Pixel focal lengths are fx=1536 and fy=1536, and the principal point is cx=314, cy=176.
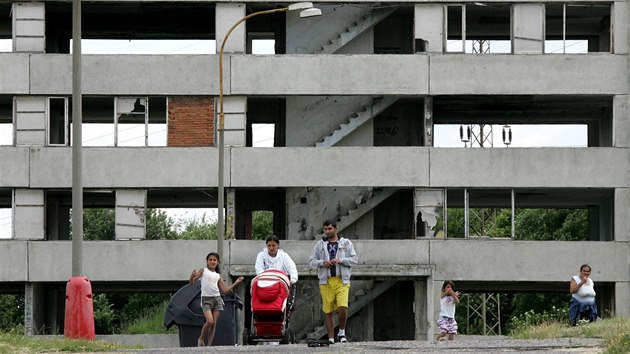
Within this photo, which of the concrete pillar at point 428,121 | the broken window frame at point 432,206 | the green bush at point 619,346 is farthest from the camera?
the concrete pillar at point 428,121

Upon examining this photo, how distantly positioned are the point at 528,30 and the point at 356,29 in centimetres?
511

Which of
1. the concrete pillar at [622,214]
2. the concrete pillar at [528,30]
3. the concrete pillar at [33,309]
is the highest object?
the concrete pillar at [528,30]

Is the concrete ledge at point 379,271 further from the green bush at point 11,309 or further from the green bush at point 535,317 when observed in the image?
the green bush at point 11,309

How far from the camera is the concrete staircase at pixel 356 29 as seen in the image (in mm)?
45938

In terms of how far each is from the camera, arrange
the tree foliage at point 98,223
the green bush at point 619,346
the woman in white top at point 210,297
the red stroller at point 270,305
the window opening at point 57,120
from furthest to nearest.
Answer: the tree foliage at point 98,223 → the window opening at point 57,120 → the woman in white top at point 210,297 → the red stroller at point 270,305 → the green bush at point 619,346

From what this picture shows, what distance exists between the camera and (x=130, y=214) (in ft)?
149

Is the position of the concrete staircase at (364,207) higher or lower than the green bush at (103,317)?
higher

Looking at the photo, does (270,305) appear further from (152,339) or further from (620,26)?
(620,26)

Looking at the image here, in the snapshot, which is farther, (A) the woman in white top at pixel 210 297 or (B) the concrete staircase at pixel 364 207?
(B) the concrete staircase at pixel 364 207

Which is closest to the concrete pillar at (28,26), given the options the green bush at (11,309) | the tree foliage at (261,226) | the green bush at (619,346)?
the green bush at (619,346)

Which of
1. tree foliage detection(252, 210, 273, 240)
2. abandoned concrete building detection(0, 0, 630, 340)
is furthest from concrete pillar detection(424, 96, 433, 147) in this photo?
tree foliage detection(252, 210, 273, 240)

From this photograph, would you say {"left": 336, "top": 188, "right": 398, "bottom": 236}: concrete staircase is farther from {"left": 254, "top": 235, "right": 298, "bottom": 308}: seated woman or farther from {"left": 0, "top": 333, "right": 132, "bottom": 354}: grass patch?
{"left": 0, "top": 333, "right": 132, "bottom": 354}: grass patch

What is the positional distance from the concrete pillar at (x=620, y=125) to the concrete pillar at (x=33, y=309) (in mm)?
17616

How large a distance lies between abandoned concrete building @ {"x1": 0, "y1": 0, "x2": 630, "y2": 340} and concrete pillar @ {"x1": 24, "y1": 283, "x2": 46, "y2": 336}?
0.22 feet
